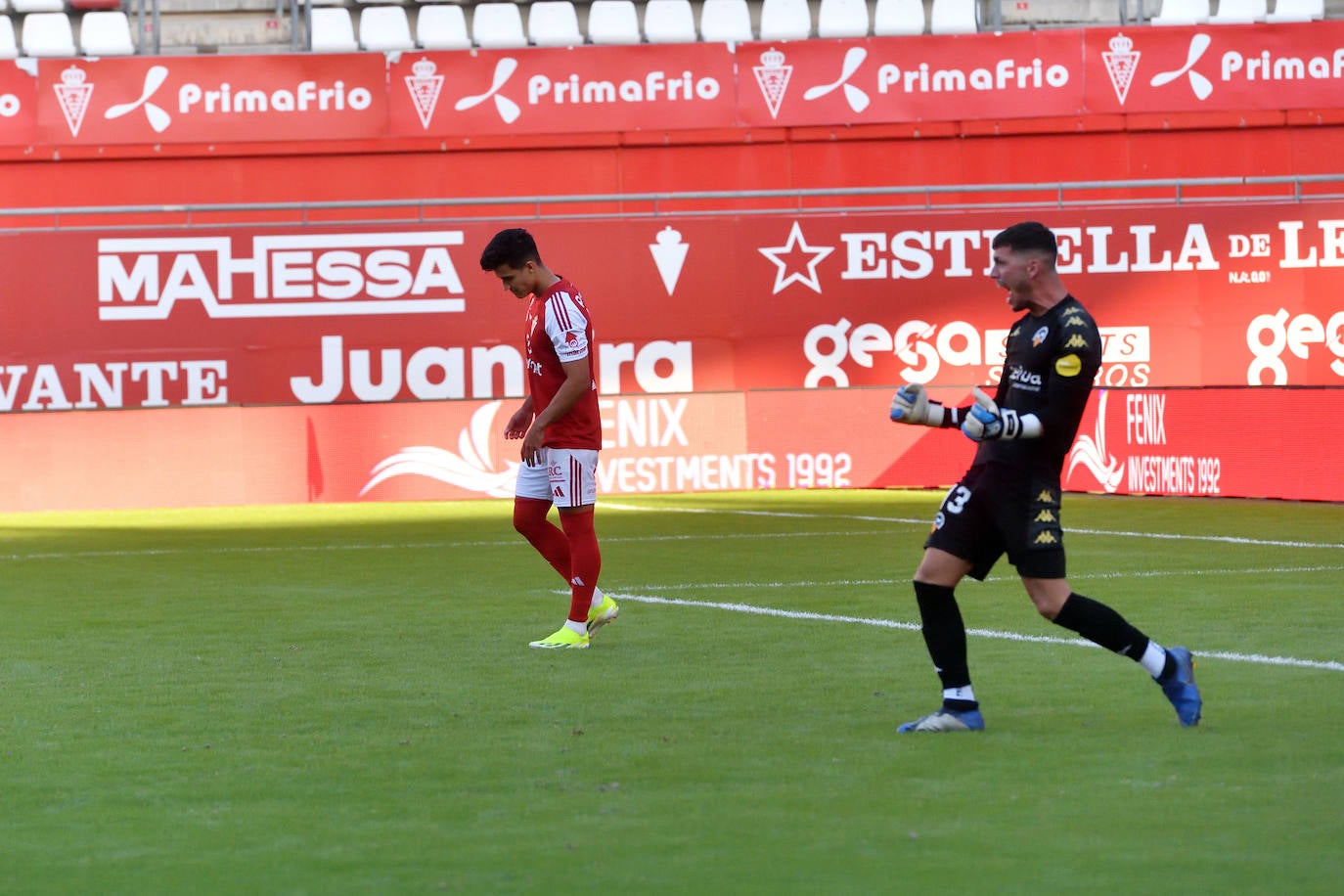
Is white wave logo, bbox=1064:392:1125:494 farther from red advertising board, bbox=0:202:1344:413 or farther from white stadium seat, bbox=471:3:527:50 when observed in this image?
white stadium seat, bbox=471:3:527:50

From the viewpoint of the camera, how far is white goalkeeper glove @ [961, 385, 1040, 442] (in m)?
7.00

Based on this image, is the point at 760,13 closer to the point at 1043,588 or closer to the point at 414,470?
the point at 414,470

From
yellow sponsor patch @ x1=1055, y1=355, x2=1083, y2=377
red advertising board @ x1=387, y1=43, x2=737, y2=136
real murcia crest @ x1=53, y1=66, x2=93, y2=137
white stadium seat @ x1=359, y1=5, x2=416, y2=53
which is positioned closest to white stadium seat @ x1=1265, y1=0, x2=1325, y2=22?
red advertising board @ x1=387, y1=43, x2=737, y2=136

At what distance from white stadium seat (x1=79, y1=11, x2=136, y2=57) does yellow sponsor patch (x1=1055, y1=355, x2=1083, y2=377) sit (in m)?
25.8

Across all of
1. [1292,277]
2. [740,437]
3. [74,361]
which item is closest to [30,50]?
[74,361]

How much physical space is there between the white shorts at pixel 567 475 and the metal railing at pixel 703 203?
1438 cm

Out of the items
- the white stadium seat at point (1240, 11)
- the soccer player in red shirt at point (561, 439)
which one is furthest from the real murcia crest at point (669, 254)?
the soccer player in red shirt at point (561, 439)

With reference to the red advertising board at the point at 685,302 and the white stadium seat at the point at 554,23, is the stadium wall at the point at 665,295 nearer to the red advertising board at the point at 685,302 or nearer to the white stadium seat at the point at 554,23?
the red advertising board at the point at 685,302

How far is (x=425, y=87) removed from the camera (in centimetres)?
2891

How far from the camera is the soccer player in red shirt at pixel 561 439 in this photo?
9.94 metres

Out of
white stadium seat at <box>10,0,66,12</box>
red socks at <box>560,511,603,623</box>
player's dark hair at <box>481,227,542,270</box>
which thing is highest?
white stadium seat at <box>10,0,66,12</box>

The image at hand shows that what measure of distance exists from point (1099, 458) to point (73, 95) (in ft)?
51.4

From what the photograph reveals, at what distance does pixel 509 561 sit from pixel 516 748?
8.25 metres

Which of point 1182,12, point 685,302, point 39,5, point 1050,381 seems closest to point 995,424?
point 1050,381
